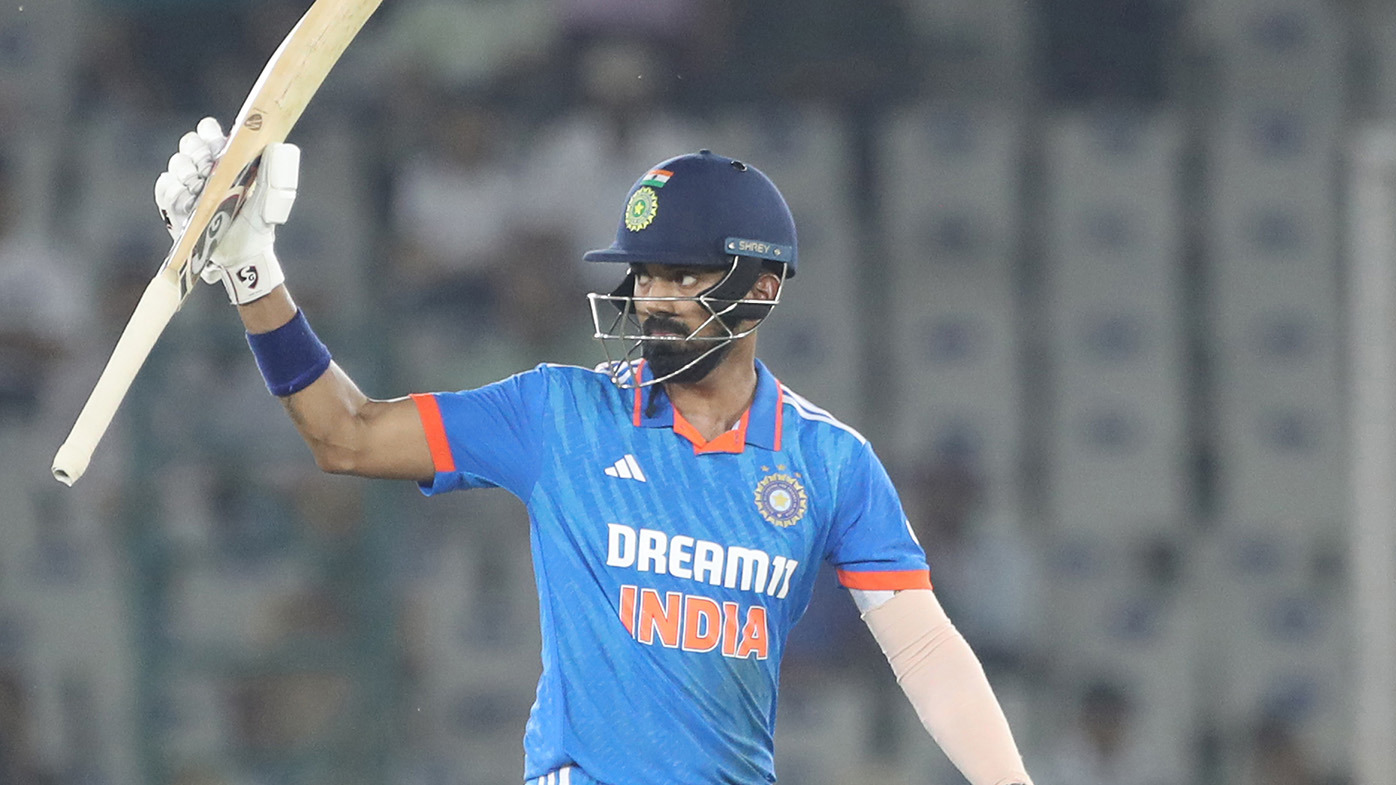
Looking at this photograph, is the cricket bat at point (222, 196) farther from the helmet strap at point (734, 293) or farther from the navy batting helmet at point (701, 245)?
the helmet strap at point (734, 293)

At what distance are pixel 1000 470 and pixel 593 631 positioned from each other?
4.32 meters

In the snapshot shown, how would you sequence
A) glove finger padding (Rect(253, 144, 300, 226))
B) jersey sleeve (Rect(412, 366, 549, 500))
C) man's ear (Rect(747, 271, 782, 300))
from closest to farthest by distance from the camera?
glove finger padding (Rect(253, 144, 300, 226)) → jersey sleeve (Rect(412, 366, 549, 500)) → man's ear (Rect(747, 271, 782, 300))

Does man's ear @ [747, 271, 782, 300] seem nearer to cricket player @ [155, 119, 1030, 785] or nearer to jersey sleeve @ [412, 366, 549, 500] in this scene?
cricket player @ [155, 119, 1030, 785]

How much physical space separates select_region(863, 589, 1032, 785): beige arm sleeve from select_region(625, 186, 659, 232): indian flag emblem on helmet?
2.20ft

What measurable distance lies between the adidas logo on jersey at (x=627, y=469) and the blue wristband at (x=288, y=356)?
0.44 m

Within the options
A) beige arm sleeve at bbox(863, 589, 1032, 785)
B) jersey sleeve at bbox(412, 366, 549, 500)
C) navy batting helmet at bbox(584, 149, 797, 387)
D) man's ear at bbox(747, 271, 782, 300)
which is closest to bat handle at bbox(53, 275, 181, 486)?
jersey sleeve at bbox(412, 366, 549, 500)

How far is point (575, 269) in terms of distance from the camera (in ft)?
22.7

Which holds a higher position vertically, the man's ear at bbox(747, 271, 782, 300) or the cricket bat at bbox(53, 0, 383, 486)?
the cricket bat at bbox(53, 0, 383, 486)

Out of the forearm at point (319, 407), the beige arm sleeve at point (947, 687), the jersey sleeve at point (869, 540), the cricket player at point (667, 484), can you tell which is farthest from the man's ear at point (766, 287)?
the forearm at point (319, 407)

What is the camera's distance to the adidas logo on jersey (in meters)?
2.87

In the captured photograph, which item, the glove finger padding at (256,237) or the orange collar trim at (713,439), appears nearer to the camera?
the glove finger padding at (256,237)

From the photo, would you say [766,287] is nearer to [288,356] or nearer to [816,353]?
[288,356]

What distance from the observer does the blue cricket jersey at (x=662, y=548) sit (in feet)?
9.16

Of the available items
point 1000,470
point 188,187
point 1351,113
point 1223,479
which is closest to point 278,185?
point 188,187
